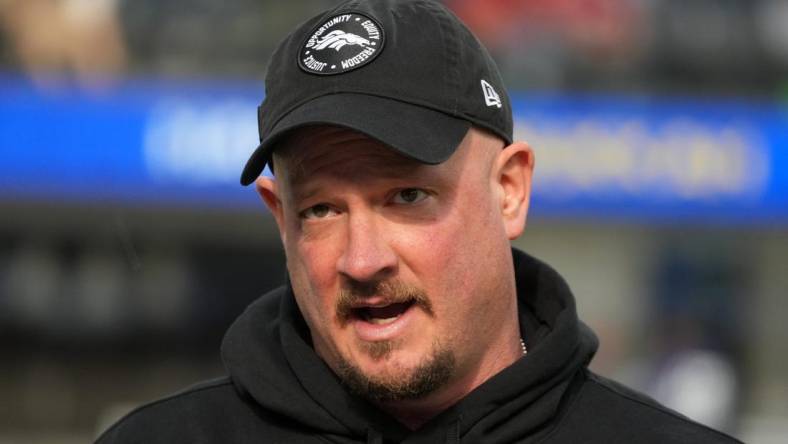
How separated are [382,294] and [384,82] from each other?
0.33m

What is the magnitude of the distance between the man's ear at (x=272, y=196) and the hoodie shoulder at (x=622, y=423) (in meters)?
0.56

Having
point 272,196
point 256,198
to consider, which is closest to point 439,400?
point 272,196

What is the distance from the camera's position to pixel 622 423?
2199 mm

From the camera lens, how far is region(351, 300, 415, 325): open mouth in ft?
6.85

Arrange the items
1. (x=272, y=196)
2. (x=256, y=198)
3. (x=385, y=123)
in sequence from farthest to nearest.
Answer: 1. (x=256, y=198)
2. (x=272, y=196)
3. (x=385, y=123)

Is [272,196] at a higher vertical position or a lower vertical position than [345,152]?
lower

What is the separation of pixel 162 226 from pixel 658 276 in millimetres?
5120

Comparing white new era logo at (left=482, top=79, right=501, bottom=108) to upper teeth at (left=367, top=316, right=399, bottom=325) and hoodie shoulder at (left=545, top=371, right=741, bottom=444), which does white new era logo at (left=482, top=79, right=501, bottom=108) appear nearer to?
upper teeth at (left=367, top=316, right=399, bottom=325)

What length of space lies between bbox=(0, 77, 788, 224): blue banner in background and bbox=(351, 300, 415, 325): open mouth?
8873 mm

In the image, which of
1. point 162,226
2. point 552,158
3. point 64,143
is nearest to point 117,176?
point 64,143

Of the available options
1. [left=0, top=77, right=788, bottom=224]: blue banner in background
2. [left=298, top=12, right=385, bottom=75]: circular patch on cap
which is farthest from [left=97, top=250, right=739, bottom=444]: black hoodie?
[left=0, top=77, right=788, bottom=224]: blue banner in background

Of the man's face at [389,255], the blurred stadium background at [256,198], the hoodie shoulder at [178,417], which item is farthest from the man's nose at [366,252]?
the blurred stadium background at [256,198]

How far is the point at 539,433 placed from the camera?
7.15ft

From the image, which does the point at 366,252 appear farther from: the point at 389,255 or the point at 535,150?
the point at 535,150
